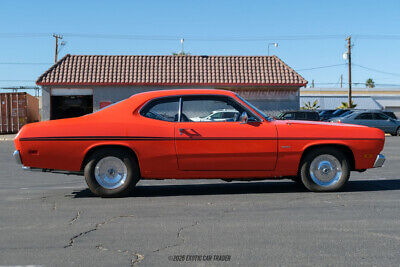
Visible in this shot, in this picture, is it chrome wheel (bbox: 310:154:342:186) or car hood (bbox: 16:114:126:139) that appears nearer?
car hood (bbox: 16:114:126:139)

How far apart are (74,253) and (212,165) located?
3.16 m

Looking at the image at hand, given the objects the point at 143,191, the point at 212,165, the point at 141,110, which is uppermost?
the point at 141,110

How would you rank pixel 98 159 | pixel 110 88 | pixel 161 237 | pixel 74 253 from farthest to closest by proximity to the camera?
pixel 110 88, pixel 98 159, pixel 161 237, pixel 74 253

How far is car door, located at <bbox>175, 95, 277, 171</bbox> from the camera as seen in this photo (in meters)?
7.23

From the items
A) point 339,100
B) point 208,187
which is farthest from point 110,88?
point 339,100

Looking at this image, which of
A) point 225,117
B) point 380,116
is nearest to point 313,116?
point 380,116

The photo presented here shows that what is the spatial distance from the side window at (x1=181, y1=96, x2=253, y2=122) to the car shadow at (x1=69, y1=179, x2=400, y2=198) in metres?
1.21

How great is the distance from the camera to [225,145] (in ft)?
23.8

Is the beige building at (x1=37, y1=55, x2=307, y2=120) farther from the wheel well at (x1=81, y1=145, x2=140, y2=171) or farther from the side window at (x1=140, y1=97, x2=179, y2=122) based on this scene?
the wheel well at (x1=81, y1=145, x2=140, y2=171)

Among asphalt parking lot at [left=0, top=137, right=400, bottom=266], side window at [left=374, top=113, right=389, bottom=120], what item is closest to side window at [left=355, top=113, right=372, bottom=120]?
side window at [left=374, top=113, right=389, bottom=120]

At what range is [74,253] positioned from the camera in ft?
14.6

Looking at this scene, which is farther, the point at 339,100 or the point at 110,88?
the point at 339,100

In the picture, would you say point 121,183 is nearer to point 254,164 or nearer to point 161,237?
point 254,164

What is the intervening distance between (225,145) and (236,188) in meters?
1.34
